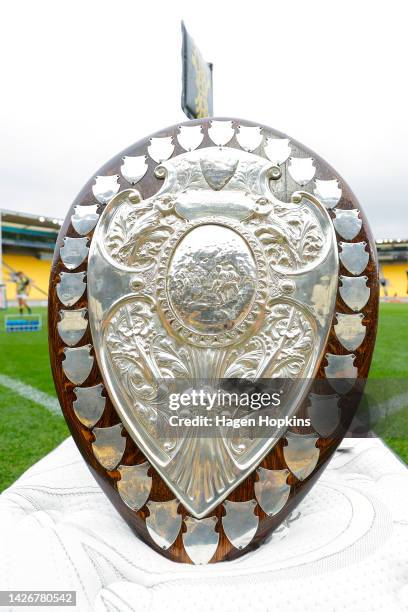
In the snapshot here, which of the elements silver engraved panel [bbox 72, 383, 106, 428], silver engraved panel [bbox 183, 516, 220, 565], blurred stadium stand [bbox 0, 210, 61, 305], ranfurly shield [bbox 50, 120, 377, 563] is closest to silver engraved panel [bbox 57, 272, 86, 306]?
ranfurly shield [bbox 50, 120, 377, 563]

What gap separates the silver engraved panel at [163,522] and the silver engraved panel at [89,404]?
0.59 feet

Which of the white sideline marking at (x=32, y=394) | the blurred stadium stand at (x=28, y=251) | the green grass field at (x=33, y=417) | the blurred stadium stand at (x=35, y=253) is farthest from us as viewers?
the blurred stadium stand at (x=28, y=251)

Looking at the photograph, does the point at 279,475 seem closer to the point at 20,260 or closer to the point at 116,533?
the point at 116,533

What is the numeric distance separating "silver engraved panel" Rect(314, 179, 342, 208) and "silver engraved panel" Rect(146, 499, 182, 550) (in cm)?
60

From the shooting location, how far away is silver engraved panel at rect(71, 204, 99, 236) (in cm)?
86

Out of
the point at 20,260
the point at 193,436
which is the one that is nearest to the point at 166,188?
the point at 193,436

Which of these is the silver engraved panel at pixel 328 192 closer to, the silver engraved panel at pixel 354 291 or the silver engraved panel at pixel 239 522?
the silver engraved panel at pixel 354 291

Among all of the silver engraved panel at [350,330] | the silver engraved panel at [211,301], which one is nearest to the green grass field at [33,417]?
the silver engraved panel at [211,301]

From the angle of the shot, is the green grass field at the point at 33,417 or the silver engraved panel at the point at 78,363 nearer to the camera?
the silver engraved panel at the point at 78,363

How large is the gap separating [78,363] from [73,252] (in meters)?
0.21

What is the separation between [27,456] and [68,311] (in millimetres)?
1472

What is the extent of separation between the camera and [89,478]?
3.76 ft

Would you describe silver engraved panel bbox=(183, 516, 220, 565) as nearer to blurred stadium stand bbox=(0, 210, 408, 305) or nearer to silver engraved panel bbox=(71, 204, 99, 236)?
silver engraved panel bbox=(71, 204, 99, 236)

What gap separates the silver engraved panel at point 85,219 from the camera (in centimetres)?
86
